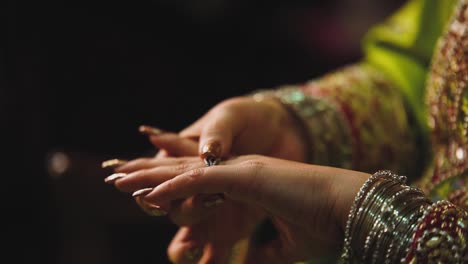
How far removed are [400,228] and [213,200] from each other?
0.16 meters

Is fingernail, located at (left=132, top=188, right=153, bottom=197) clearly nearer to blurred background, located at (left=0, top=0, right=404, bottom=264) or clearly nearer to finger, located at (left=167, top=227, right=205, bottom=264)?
finger, located at (left=167, top=227, right=205, bottom=264)

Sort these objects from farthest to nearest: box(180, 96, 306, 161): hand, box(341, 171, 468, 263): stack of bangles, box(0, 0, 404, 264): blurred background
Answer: box(0, 0, 404, 264): blurred background → box(180, 96, 306, 161): hand → box(341, 171, 468, 263): stack of bangles

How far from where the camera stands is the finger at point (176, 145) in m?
0.57

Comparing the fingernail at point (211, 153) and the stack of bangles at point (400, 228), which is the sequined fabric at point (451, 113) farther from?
the fingernail at point (211, 153)

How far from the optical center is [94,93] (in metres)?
1.35

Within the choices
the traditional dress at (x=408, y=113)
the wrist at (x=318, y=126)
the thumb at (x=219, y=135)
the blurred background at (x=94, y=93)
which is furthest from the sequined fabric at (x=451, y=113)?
the blurred background at (x=94, y=93)

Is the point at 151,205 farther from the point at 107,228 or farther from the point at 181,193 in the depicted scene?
the point at 107,228

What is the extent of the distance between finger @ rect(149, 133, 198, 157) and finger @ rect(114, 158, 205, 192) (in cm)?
9

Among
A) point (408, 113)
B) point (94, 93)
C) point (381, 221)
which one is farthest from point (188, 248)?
point (94, 93)

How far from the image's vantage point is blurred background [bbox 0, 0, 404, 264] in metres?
1.16

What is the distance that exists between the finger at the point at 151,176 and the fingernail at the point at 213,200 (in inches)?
1.2

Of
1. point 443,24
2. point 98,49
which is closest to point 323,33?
point 98,49

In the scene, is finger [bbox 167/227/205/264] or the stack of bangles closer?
the stack of bangles

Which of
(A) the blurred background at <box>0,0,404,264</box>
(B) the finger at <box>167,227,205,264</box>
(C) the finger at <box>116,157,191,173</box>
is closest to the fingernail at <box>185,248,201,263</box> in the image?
(B) the finger at <box>167,227,205,264</box>
